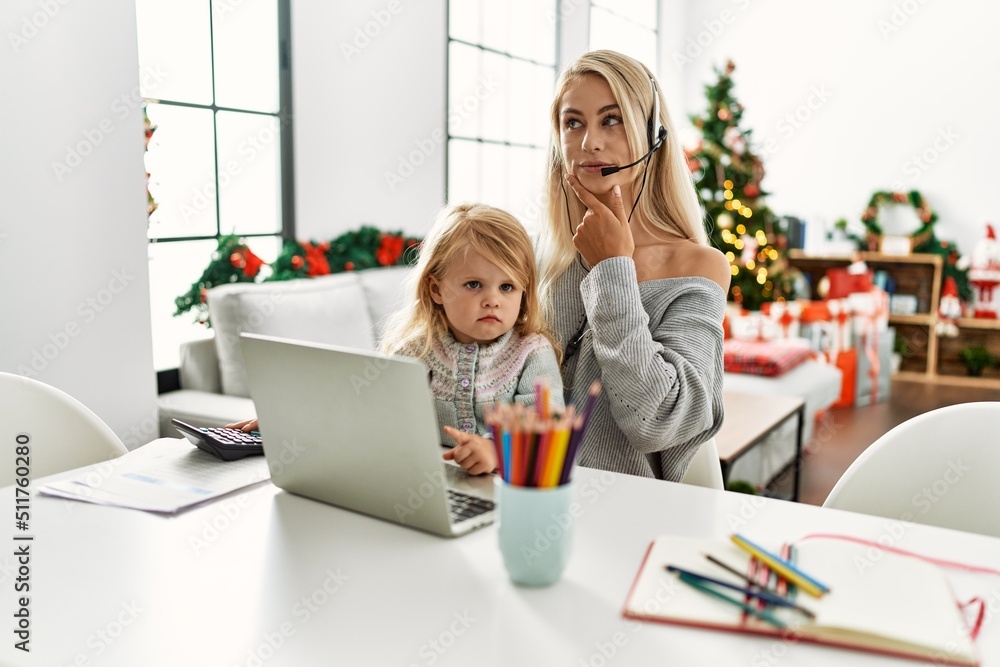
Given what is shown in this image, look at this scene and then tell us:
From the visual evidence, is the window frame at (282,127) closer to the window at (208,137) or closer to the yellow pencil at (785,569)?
the window at (208,137)

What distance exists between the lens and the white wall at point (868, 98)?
605cm

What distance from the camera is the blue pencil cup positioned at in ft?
2.73

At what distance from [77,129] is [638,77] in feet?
5.15

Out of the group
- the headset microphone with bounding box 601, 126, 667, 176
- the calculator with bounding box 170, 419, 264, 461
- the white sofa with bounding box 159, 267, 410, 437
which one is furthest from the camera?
the white sofa with bounding box 159, 267, 410, 437

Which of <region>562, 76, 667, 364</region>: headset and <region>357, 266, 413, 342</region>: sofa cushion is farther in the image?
<region>357, 266, 413, 342</region>: sofa cushion

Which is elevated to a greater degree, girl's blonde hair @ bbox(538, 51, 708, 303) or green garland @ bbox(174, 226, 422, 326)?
girl's blonde hair @ bbox(538, 51, 708, 303)

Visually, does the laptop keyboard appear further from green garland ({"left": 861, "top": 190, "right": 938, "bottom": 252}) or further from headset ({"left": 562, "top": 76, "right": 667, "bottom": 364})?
green garland ({"left": 861, "top": 190, "right": 938, "bottom": 252})

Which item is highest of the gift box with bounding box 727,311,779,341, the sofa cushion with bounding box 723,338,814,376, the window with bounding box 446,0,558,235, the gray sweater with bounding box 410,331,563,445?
the window with bounding box 446,0,558,235

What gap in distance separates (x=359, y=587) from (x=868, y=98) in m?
6.60

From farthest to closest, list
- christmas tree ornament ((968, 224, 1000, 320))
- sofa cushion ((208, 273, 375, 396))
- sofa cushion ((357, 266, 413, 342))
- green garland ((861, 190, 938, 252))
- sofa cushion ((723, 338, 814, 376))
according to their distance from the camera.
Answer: green garland ((861, 190, 938, 252))
christmas tree ornament ((968, 224, 1000, 320))
sofa cushion ((723, 338, 814, 376))
sofa cushion ((357, 266, 413, 342))
sofa cushion ((208, 273, 375, 396))

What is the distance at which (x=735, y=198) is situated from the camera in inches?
212

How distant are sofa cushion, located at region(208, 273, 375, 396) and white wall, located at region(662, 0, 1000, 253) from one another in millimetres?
4324

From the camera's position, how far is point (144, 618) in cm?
80

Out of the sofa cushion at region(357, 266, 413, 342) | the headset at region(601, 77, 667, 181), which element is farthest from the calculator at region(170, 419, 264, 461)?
the sofa cushion at region(357, 266, 413, 342)
